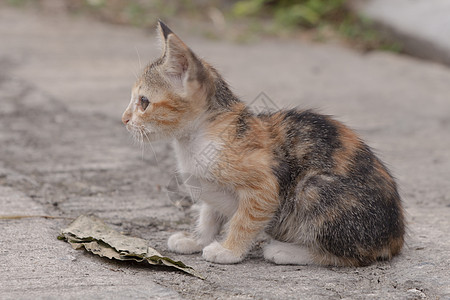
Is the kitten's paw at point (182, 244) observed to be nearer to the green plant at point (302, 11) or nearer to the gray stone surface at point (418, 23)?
the gray stone surface at point (418, 23)

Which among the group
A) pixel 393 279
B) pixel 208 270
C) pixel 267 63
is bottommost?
pixel 267 63

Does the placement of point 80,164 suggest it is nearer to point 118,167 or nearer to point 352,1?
point 118,167

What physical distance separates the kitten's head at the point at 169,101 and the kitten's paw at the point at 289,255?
86cm

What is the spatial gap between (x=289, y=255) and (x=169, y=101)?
1097 millimetres

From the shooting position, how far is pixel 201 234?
13.7ft

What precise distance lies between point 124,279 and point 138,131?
35.9 inches

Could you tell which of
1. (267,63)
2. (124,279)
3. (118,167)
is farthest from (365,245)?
(267,63)

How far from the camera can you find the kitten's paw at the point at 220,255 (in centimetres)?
381

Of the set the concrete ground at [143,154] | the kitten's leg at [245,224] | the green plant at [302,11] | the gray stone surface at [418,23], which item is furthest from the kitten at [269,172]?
the green plant at [302,11]

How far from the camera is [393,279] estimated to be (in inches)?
140

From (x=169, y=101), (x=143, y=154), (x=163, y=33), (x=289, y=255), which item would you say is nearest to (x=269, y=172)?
(x=289, y=255)

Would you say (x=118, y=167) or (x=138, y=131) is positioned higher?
(x=138, y=131)

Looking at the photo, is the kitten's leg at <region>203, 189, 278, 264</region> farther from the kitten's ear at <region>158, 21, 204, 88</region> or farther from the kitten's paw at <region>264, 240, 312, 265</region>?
the kitten's ear at <region>158, 21, 204, 88</region>

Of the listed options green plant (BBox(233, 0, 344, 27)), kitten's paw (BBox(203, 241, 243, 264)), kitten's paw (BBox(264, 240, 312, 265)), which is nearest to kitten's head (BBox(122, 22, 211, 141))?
kitten's paw (BBox(203, 241, 243, 264))
